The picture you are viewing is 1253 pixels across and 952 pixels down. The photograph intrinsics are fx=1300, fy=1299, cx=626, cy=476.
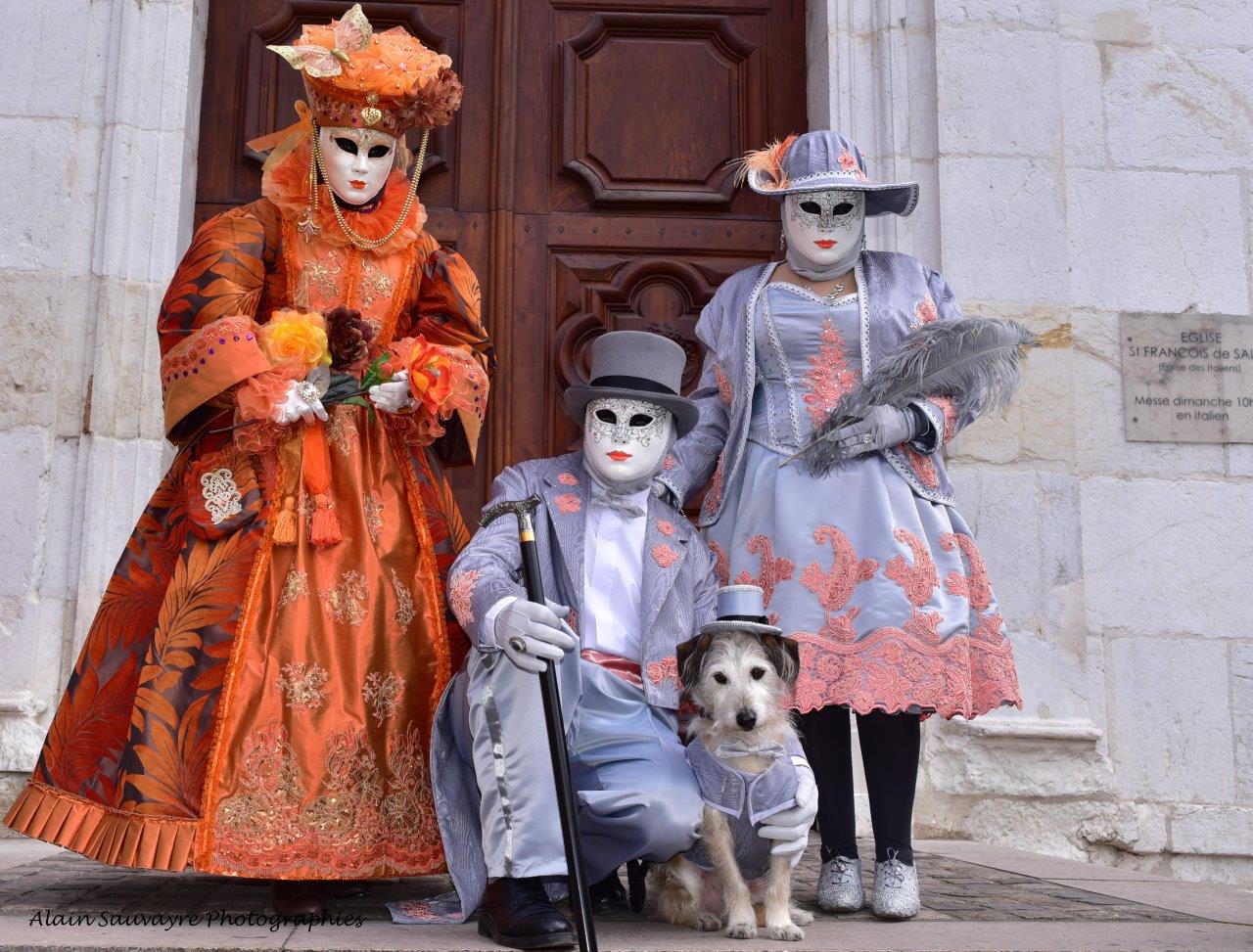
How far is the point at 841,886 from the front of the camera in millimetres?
3162

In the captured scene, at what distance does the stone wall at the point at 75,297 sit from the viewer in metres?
4.56

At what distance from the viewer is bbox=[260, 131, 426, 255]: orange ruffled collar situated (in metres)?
3.48

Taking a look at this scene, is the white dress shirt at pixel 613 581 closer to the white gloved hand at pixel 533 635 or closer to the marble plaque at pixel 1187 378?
the white gloved hand at pixel 533 635

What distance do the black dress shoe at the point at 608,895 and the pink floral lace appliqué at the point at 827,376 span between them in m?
1.29

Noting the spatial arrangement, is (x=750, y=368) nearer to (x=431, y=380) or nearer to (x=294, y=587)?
(x=431, y=380)

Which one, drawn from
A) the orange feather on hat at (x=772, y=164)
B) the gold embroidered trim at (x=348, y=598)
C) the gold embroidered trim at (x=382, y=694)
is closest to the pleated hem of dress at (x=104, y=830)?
the gold embroidered trim at (x=382, y=694)

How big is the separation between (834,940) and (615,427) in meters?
1.29

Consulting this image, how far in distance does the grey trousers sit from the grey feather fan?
89 centimetres

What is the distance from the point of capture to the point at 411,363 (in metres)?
3.36

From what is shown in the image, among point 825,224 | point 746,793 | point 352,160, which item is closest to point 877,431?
point 825,224

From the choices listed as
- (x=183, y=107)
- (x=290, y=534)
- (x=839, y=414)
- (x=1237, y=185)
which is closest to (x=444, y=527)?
(x=290, y=534)

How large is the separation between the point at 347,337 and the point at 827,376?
4.16 feet

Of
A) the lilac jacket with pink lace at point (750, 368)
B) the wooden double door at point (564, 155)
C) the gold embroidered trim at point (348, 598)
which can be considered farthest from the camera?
the wooden double door at point (564, 155)

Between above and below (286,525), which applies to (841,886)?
below
